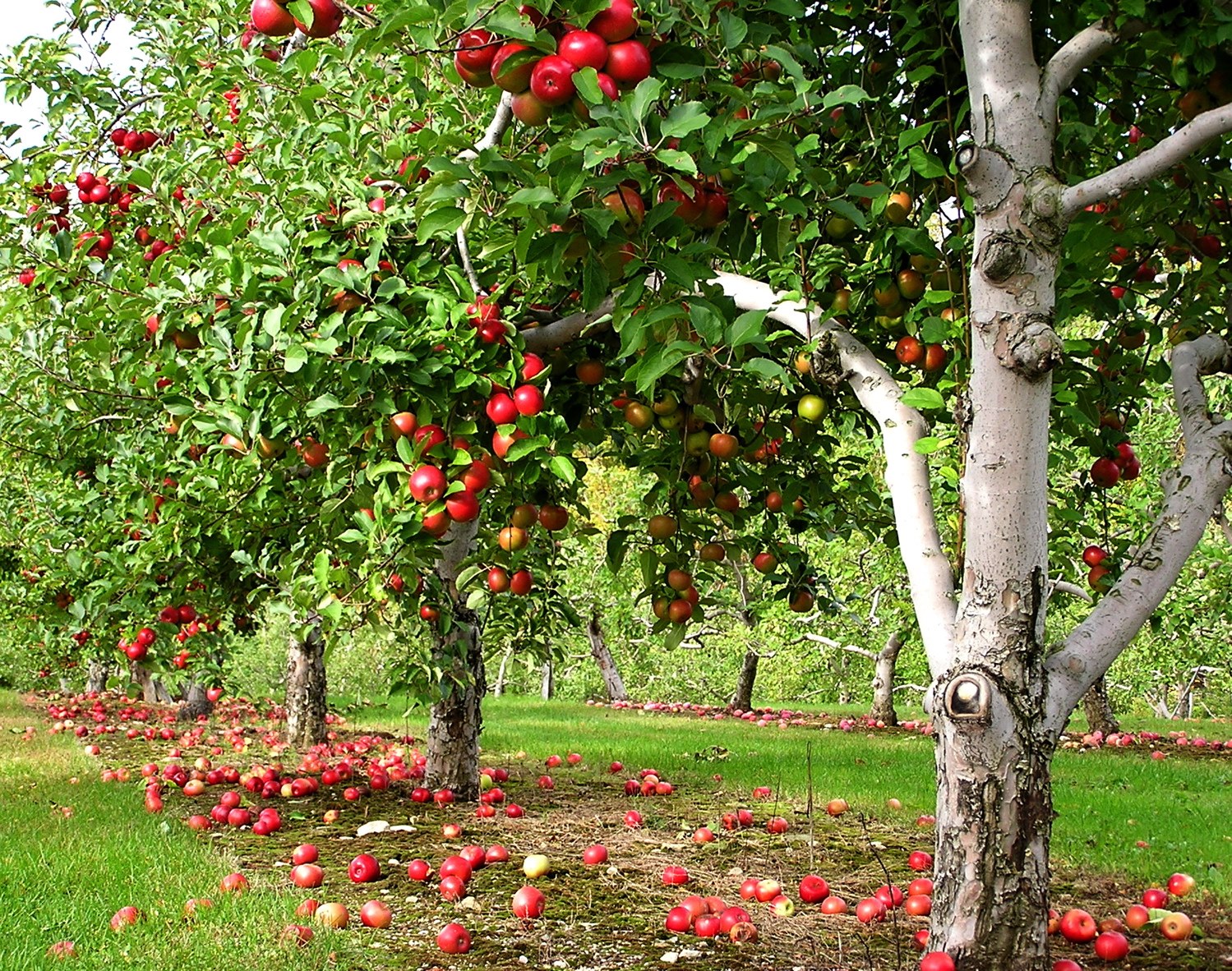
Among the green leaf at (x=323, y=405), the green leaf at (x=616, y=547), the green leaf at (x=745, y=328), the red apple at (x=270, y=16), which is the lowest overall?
the green leaf at (x=616, y=547)

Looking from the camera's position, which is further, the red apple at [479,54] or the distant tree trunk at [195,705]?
the distant tree trunk at [195,705]

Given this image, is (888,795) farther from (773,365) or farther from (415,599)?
(773,365)

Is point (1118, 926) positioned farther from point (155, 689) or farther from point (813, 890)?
point (155, 689)

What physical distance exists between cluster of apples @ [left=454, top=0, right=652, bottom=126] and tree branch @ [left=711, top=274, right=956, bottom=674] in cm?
119

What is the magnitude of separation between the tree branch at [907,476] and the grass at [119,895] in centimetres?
230

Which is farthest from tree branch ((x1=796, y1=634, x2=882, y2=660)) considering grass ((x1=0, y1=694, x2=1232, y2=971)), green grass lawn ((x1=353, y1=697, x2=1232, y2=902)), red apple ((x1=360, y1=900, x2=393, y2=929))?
red apple ((x1=360, y1=900, x2=393, y2=929))

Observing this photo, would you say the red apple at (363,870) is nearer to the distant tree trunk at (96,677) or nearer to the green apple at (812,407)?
the green apple at (812,407)

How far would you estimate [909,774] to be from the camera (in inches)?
325

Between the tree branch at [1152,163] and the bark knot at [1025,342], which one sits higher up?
the tree branch at [1152,163]

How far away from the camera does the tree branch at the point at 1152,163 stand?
2664mm

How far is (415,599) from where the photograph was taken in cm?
357

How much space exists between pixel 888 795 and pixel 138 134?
21.6 ft

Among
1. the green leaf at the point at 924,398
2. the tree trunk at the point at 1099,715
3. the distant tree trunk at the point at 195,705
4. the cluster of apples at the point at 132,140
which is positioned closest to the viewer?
the green leaf at the point at 924,398

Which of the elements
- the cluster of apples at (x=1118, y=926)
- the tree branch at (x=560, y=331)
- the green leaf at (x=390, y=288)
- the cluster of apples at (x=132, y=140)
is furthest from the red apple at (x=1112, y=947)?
the cluster of apples at (x=132, y=140)
